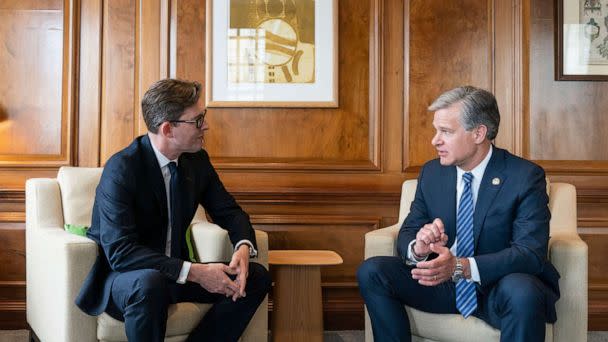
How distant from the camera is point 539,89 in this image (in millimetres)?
4043

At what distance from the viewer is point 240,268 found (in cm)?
281

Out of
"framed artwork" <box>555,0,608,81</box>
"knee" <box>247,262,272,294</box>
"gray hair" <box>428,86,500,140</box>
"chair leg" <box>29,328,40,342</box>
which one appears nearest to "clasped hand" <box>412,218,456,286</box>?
"gray hair" <box>428,86,500,140</box>

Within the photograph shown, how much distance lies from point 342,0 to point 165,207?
5.66 feet

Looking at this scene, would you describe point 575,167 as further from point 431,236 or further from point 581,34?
point 431,236

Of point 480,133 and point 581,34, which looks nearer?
point 480,133

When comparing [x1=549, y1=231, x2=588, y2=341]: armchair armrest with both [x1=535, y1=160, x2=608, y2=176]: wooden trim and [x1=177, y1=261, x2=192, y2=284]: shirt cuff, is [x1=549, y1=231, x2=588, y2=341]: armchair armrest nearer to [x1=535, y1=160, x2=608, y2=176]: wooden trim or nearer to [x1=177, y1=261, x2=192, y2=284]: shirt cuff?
[x1=535, y1=160, x2=608, y2=176]: wooden trim

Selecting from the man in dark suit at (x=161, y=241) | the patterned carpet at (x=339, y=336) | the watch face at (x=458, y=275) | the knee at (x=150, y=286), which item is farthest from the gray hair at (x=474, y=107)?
the patterned carpet at (x=339, y=336)

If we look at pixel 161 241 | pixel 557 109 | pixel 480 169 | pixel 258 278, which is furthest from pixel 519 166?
pixel 161 241

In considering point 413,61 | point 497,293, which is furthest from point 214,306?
point 413,61

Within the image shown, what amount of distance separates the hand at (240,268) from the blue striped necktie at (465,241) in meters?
0.82

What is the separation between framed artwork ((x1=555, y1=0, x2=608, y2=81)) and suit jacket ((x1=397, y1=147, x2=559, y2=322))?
1356 millimetres

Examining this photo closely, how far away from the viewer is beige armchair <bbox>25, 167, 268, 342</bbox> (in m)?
2.70

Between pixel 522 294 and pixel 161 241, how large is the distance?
1.40m

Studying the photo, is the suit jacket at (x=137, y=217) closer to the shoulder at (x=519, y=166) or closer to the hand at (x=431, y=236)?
the hand at (x=431, y=236)
